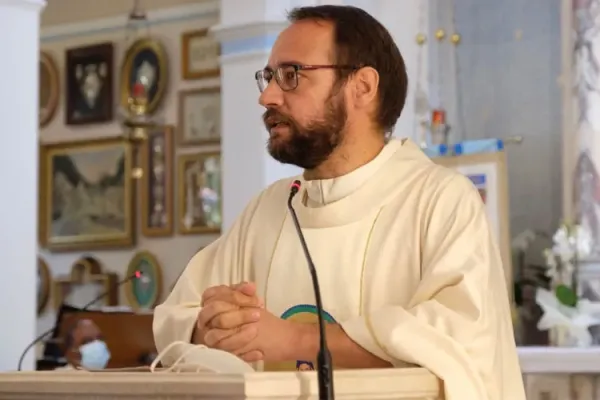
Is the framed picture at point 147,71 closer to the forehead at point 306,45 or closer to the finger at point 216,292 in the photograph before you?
the forehead at point 306,45

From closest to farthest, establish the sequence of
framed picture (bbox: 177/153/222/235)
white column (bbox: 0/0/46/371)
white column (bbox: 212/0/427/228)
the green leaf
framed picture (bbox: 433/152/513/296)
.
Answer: white column (bbox: 0/0/46/371), the green leaf, framed picture (bbox: 433/152/513/296), white column (bbox: 212/0/427/228), framed picture (bbox: 177/153/222/235)

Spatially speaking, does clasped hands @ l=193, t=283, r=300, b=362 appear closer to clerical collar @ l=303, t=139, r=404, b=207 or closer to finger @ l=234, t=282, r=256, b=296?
finger @ l=234, t=282, r=256, b=296

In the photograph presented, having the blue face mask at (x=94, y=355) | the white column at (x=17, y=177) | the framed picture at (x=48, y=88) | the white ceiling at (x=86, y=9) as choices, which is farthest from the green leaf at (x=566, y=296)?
the framed picture at (x=48, y=88)

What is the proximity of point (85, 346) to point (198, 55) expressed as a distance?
3517 millimetres

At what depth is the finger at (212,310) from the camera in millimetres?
2139

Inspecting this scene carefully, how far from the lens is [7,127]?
4711 mm

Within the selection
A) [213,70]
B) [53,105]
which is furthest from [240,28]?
[53,105]

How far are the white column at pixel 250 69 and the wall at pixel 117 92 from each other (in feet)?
5.40

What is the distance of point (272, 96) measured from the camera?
2439 mm

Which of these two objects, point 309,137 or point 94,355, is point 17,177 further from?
point 309,137

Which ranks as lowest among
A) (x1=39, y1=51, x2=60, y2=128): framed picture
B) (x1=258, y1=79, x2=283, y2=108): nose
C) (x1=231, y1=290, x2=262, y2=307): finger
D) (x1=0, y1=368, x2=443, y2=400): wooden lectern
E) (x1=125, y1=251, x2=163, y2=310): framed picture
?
(x1=125, y1=251, x2=163, y2=310): framed picture

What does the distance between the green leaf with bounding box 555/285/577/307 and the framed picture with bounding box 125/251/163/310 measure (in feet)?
11.8

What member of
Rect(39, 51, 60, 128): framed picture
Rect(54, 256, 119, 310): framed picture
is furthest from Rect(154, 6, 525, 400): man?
Rect(39, 51, 60, 128): framed picture

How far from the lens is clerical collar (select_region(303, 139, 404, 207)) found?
2527 mm
